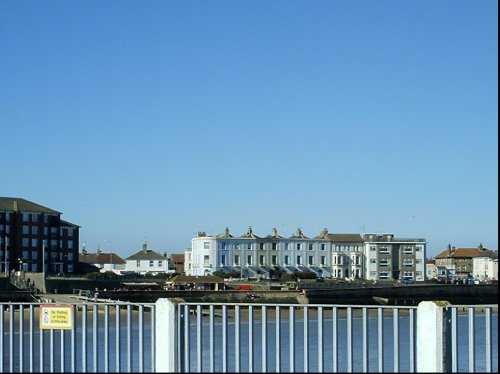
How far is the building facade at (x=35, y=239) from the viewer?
114688 mm

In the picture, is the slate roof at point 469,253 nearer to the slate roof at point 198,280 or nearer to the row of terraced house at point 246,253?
the row of terraced house at point 246,253

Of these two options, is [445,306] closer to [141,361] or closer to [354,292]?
[141,361]

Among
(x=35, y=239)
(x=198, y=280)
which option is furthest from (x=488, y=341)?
(x=35, y=239)

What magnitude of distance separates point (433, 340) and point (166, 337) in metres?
3.25

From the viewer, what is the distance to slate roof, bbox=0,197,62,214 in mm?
116750

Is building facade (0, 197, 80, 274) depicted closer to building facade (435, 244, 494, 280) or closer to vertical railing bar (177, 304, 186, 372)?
building facade (435, 244, 494, 280)

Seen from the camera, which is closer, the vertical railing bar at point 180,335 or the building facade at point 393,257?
the vertical railing bar at point 180,335

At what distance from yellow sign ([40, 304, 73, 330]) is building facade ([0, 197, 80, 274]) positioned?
10249 cm

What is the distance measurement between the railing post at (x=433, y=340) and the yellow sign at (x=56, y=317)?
429 centimetres

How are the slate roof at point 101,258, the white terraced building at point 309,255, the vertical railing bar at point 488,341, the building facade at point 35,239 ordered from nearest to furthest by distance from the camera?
the vertical railing bar at point 488,341 → the building facade at point 35,239 → the white terraced building at point 309,255 → the slate roof at point 101,258

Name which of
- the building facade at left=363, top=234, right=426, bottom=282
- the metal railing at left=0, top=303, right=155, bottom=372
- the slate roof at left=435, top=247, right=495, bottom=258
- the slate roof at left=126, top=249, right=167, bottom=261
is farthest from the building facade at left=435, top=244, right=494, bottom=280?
the metal railing at left=0, top=303, right=155, bottom=372

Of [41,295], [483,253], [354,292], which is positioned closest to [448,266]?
[483,253]

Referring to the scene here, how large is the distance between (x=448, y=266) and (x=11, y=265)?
101982mm

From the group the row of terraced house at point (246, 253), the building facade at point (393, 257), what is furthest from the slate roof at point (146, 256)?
the building facade at point (393, 257)
